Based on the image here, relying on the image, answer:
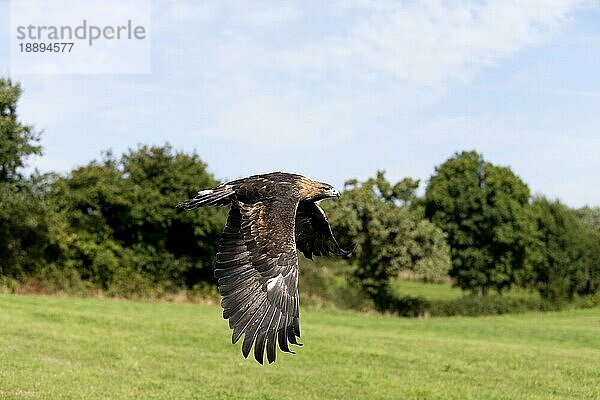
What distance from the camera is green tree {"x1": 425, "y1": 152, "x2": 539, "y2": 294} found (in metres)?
54.0

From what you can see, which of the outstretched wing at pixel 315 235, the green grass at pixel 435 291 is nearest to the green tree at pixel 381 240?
the green grass at pixel 435 291

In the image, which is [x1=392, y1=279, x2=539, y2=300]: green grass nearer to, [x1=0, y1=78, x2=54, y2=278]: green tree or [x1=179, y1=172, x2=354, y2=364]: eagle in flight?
[x1=0, y1=78, x2=54, y2=278]: green tree

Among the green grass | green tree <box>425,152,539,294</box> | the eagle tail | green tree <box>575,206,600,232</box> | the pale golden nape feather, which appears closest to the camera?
the eagle tail

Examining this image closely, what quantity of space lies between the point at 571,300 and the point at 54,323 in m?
39.6

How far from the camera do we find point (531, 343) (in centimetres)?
2780

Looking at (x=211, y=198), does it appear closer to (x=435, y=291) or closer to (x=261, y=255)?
(x=261, y=255)

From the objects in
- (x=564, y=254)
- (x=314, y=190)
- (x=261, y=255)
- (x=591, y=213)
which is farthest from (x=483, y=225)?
(x=591, y=213)

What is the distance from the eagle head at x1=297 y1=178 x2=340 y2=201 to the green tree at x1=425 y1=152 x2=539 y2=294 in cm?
4839

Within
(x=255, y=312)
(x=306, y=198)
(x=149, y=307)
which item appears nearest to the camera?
(x=255, y=312)

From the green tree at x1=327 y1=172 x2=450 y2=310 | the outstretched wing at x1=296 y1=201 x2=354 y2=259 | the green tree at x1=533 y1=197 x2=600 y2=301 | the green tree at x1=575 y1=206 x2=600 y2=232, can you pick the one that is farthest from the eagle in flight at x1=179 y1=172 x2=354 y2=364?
the green tree at x1=575 y1=206 x2=600 y2=232

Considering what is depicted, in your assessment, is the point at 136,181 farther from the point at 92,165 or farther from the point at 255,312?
the point at 255,312

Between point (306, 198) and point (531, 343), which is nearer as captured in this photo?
point (306, 198)

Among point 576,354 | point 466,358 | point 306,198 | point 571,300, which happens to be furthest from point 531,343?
point 571,300

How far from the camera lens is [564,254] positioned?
56.2 metres
